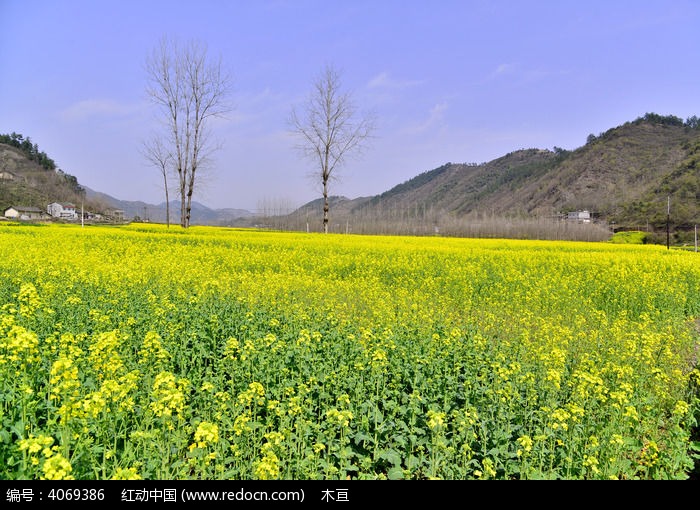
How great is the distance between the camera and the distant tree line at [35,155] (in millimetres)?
109850

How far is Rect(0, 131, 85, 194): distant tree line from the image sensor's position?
10985cm

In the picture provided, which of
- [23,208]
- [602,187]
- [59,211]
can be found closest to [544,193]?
[602,187]

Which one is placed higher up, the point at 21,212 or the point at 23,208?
the point at 23,208

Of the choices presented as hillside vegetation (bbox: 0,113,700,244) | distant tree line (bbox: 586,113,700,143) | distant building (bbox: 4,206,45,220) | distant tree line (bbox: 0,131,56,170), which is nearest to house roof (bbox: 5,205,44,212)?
distant building (bbox: 4,206,45,220)

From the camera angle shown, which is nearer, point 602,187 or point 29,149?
point 602,187

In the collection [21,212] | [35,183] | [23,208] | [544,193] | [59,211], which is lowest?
[21,212]

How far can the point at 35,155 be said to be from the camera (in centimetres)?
11138

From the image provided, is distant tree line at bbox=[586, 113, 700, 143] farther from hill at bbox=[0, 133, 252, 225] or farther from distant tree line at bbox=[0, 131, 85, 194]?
distant tree line at bbox=[0, 131, 85, 194]

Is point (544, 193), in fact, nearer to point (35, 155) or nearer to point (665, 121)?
point (665, 121)

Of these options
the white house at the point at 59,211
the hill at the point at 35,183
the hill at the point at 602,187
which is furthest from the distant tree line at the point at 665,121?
the white house at the point at 59,211

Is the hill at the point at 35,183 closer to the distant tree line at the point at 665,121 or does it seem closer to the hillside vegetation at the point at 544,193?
the hillside vegetation at the point at 544,193

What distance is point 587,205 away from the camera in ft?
259

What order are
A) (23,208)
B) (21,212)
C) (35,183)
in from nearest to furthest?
(21,212) < (23,208) < (35,183)
